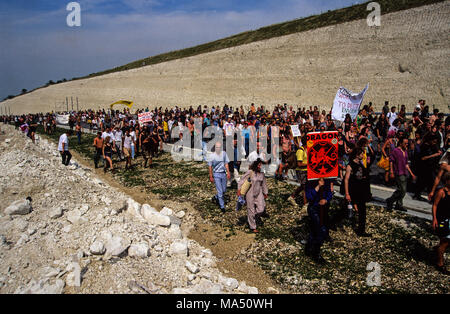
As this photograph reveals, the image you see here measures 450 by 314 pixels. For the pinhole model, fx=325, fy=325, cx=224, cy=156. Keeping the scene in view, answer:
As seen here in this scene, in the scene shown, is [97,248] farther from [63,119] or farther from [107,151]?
[63,119]

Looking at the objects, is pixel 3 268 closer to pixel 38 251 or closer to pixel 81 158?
pixel 38 251

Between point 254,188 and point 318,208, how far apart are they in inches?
66.8

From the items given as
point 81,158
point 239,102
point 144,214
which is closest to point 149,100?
point 239,102

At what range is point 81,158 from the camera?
1988 centimetres

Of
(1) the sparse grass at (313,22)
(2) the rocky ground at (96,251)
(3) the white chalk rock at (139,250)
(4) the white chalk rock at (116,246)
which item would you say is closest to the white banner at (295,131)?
(2) the rocky ground at (96,251)

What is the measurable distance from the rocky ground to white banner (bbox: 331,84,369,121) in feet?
26.6

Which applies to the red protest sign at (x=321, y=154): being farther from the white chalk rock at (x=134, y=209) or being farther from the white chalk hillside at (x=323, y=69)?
the white chalk hillside at (x=323, y=69)

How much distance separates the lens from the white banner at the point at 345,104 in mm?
13172

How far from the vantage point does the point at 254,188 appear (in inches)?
304

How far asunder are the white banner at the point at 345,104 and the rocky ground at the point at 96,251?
8.11m

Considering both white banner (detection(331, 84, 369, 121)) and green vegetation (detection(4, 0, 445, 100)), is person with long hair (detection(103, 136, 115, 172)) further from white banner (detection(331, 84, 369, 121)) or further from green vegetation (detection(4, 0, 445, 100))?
green vegetation (detection(4, 0, 445, 100))

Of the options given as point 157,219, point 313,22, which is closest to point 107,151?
point 157,219

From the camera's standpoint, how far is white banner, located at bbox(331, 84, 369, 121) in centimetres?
1317

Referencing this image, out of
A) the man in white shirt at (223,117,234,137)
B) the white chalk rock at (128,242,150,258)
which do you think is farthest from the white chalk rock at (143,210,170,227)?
the man in white shirt at (223,117,234,137)
